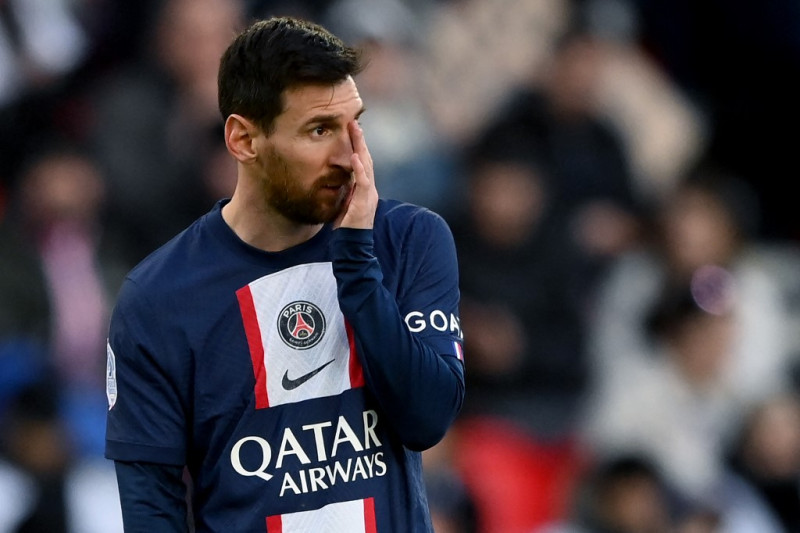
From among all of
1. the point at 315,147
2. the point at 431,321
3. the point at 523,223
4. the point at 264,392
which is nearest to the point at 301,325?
the point at 264,392

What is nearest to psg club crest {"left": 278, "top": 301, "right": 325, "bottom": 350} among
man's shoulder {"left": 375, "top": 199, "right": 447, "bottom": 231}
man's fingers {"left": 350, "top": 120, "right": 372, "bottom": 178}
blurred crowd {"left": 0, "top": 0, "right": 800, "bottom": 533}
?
man's shoulder {"left": 375, "top": 199, "right": 447, "bottom": 231}

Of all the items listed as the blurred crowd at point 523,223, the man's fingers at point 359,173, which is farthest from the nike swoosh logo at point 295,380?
the blurred crowd at point 523,223

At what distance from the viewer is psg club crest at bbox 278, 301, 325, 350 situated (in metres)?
2.79

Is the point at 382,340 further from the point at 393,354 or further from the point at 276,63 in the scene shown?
the point at 276,63

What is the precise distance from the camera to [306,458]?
2.74m

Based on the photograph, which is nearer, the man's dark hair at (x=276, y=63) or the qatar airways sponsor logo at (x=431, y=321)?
the man's dark hair at (x=276, y=63)

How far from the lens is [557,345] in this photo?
694 centimetres

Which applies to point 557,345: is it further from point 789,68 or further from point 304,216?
point 304,216

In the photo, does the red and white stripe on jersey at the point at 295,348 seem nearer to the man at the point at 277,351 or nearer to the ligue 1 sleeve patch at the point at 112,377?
the man at the point at 277,351

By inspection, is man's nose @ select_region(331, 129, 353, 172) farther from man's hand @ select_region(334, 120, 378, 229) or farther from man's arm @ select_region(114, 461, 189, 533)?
man's arm @ select_region(114, 461, 189, 533)

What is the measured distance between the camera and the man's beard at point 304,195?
2725 mm

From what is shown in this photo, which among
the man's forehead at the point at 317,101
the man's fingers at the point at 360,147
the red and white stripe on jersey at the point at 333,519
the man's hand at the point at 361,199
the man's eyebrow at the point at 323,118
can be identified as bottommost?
the red and white stripe on jersey at the point at 333,519

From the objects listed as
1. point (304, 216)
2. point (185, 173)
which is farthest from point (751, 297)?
point (304, 216)

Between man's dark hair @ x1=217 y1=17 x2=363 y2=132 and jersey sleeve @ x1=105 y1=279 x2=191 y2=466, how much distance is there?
1.49 feet
